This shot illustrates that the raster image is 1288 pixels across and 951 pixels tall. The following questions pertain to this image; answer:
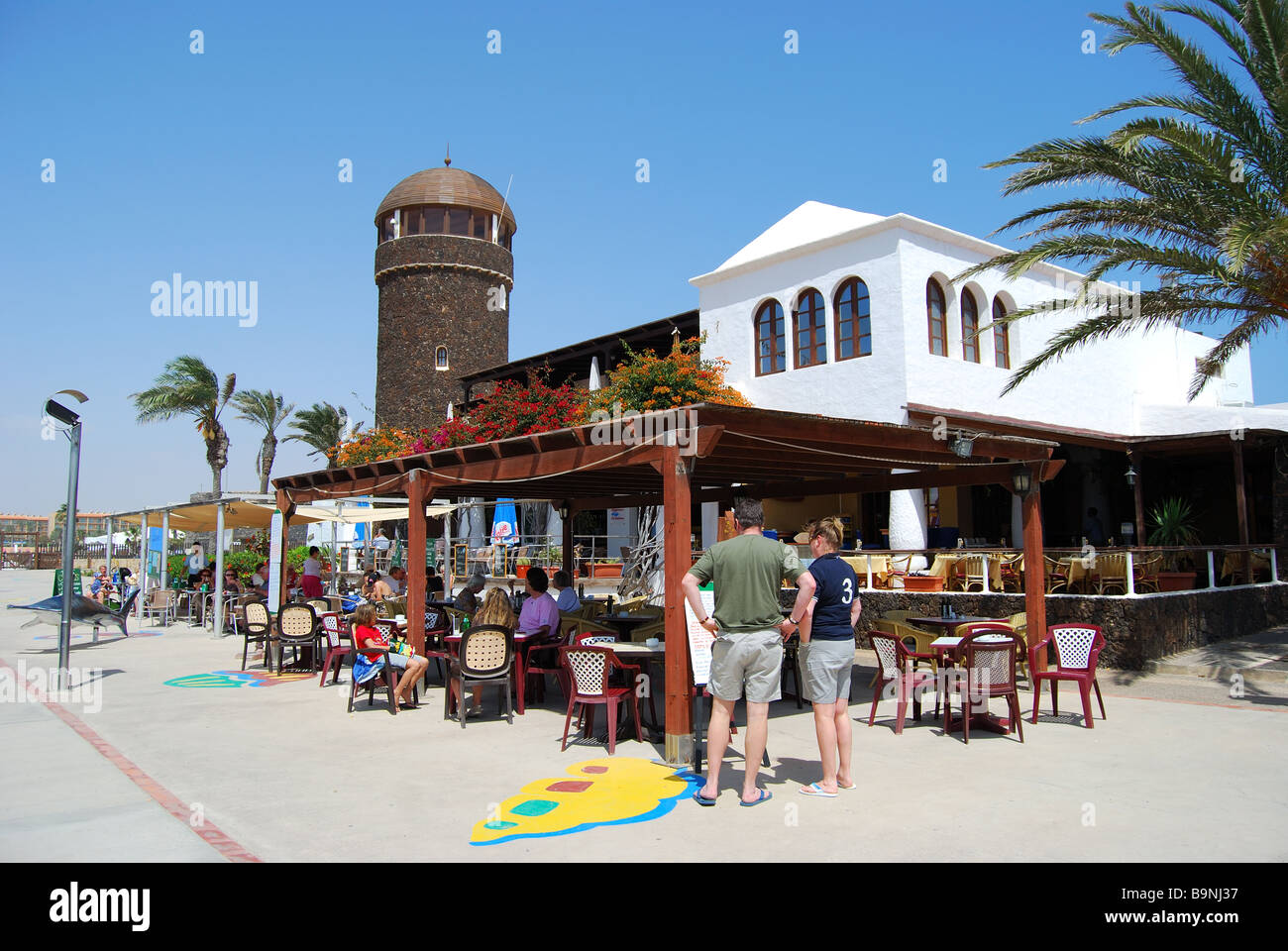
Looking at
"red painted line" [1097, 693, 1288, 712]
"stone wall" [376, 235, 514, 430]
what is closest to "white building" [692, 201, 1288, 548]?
"red painted line" [1097, 693, 1288, 712]

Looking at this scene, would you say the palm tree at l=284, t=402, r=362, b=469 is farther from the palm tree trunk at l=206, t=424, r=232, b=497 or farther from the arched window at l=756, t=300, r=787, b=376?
the arched window at l=756, t=300, r=787, b=376

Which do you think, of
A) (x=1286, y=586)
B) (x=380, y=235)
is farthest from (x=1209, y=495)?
(x=380, y=235)

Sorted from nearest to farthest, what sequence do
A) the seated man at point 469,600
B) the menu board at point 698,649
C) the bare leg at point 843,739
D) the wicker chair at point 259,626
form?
the bare leg at point 843,739, the menu board at point 698,649, the seated man at point 469,600, the wicker chair at point 259,626

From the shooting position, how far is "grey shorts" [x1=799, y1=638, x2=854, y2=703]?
5.50m

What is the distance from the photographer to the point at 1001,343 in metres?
18.3

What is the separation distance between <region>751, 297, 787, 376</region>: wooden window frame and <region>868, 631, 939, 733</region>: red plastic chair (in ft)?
35.6

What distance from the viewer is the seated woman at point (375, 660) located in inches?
352

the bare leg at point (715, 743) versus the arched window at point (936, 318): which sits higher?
the arched window at point (936, 318)

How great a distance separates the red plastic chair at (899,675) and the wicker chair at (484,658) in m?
3.49

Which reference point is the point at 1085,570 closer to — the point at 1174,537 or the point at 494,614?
the point at 1174,537

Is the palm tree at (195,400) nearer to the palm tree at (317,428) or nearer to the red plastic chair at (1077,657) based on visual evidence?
the palm tree at (317,428)

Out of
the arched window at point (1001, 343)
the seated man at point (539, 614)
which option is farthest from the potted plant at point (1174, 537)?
the seated man at point (539, 614)

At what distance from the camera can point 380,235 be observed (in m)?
37.2
